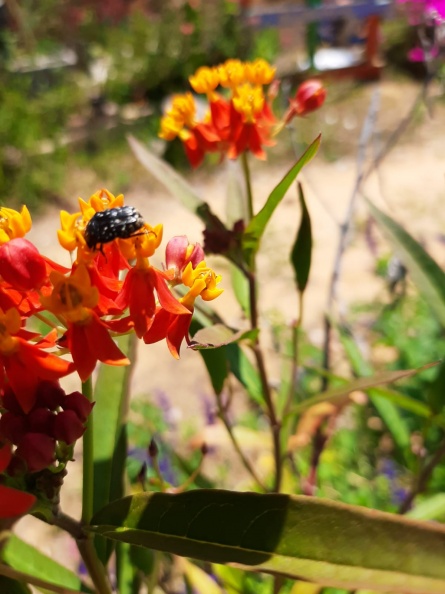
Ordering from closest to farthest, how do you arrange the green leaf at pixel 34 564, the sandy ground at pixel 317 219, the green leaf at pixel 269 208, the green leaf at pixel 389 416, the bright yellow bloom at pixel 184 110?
the green leaf at pixel 269 208
the green leaf at pixel 34 564
the bright yellow bloom at pixel 184 110
the green leaf at pixel 389 416
the sandy ground at pixel 317 219

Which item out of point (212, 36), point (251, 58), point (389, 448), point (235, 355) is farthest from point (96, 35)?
point (235, 355)

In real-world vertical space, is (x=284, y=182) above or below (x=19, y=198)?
below

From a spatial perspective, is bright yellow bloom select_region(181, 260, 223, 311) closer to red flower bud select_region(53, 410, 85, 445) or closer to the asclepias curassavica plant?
the asclepias curassavica plant

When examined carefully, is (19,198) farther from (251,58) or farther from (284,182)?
(284,182)

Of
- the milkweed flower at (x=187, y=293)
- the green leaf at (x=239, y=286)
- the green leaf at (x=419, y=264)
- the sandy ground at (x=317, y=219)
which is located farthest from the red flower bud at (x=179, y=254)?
the sandy ground at (x=317, y=219)

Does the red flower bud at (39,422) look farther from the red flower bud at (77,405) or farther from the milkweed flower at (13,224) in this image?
the milkweed flower at (13,224)

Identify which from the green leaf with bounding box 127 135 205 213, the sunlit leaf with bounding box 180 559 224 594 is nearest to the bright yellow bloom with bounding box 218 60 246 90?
the green leaf with bounding box 127 135 205 213

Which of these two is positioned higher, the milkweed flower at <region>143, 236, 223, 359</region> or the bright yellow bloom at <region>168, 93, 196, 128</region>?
the bright yellow bloom at <region>168, 93, 196, 128</region>
